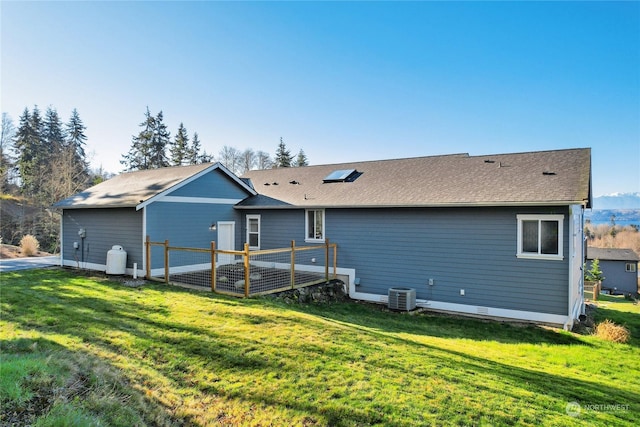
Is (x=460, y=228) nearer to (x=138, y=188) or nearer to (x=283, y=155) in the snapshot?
(x=138, y=188)

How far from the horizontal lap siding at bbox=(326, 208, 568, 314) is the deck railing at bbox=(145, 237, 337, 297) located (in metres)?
0.88

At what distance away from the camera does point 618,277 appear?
111 feet

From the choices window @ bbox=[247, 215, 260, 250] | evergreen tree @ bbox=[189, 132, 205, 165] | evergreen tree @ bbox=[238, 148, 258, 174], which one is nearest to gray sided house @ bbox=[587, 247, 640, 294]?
window @ bbox=[247, 215, 260, 250]

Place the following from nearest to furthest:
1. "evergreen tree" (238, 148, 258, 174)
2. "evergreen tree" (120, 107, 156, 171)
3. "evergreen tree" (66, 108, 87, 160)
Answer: "evergreen tree" (120, 107, 156, 171)
"evergreen tree" (66, 108, 87, 160)
"evergreen tree" (238, 148, 258, 174)

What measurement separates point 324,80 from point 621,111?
1511 centimetres

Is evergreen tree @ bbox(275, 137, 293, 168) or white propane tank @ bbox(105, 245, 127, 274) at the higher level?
evergreen tree @ bbox(275, 137, 293, 168)

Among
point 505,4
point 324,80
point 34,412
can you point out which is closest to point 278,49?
point 324,80

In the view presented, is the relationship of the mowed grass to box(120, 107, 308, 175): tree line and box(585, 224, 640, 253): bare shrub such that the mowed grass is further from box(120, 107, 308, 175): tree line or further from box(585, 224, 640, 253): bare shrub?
box(585, 224, 640, 253): bare shrub

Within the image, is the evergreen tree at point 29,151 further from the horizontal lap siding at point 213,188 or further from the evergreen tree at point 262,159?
the horizontal lap siding at point 213,188

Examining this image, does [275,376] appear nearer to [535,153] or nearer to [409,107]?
[535,153]

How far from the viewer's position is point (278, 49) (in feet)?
48.2

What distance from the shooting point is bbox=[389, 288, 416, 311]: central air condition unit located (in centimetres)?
1058

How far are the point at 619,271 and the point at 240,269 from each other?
3769cm

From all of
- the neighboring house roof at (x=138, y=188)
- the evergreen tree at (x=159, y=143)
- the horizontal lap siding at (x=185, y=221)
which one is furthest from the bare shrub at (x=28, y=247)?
the evergreen tree at (x=159, y=143)
